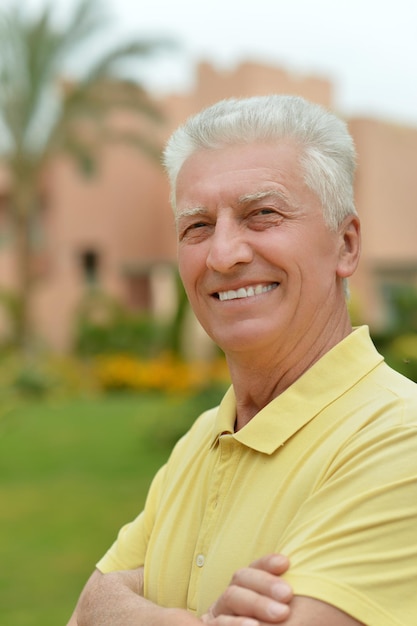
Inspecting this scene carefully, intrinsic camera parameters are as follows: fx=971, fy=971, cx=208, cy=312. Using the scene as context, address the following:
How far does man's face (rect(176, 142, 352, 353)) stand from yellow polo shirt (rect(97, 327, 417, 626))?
0.36ft

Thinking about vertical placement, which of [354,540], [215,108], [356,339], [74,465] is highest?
[215,108]

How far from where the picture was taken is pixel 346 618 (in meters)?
1.46

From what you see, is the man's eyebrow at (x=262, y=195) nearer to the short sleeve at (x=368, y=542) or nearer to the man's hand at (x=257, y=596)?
the short sleeve at (x=368, y=542)

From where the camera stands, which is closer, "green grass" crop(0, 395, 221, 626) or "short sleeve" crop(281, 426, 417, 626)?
"short sleeve" crop(281, 426, 417, 626)

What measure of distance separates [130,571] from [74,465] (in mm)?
8388

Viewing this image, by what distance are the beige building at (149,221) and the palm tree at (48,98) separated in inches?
44.0

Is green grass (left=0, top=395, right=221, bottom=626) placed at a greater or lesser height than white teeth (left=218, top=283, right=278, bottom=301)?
lesser

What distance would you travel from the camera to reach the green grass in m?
6.51

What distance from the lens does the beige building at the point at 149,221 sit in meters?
21.0

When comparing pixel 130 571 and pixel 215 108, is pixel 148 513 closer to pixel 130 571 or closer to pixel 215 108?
pixel 130 571

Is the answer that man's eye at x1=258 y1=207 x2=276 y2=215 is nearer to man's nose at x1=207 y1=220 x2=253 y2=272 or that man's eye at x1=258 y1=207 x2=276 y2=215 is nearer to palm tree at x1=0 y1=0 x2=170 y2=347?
man's nose at x1=207 y1=220 x2=253 y2=272

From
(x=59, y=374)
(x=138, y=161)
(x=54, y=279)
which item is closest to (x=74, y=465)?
(x=59, y=374)

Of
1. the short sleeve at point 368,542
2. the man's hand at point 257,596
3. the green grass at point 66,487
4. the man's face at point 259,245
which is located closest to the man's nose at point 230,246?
the man's face at point 259,245

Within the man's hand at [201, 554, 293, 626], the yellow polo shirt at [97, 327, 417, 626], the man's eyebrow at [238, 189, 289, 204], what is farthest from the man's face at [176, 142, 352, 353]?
the man's hand at [201, 554, 293, 626]
